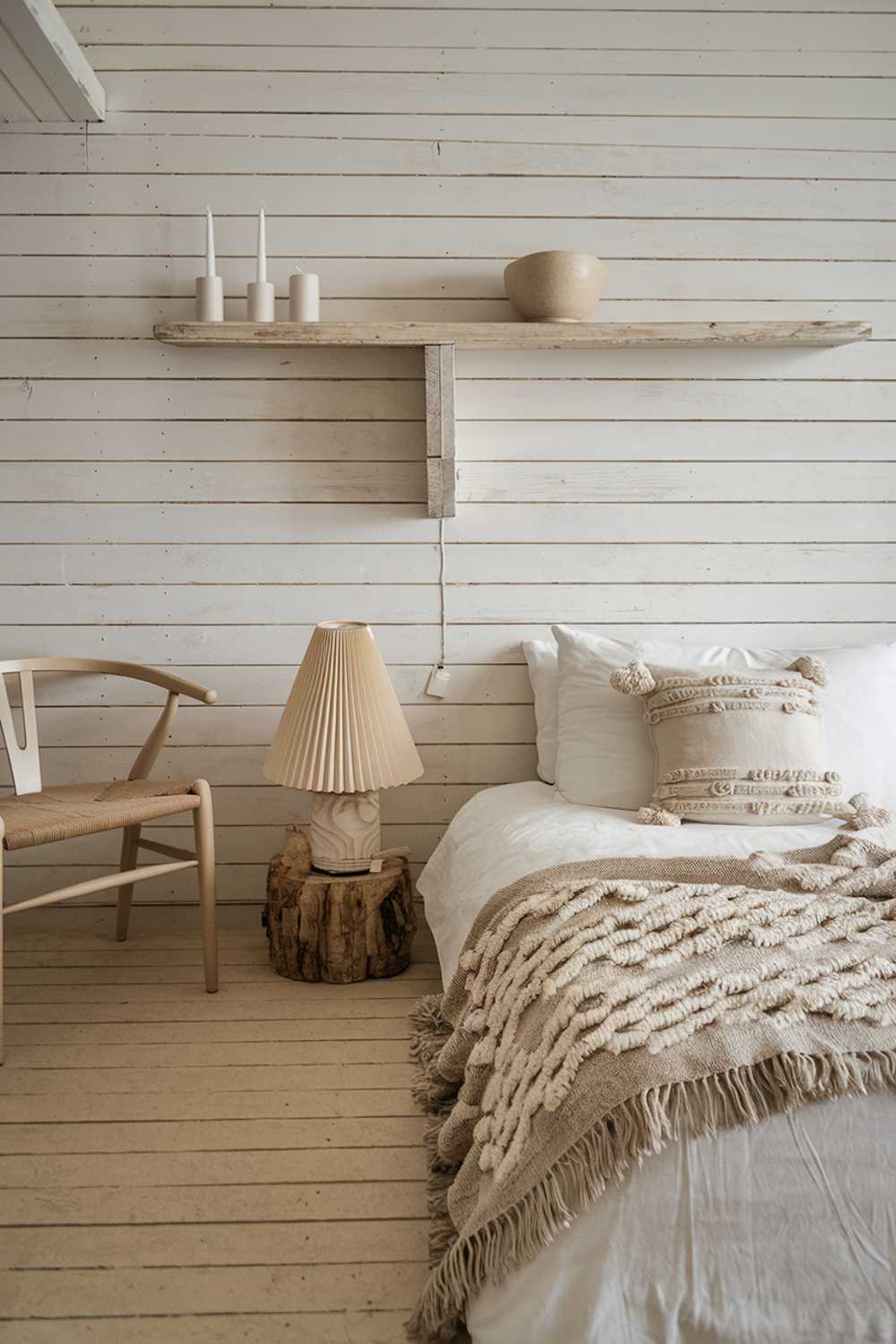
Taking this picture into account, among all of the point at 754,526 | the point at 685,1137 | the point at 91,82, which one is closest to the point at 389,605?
the point at 754,526

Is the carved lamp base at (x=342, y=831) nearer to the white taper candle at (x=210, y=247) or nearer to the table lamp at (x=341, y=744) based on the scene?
the table lamp at (x=341, y=744)

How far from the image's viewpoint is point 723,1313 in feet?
3.85

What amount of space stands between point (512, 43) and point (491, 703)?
1.70 metres

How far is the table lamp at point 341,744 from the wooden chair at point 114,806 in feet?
0.72

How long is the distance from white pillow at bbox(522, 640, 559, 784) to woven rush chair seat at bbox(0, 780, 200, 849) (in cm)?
88

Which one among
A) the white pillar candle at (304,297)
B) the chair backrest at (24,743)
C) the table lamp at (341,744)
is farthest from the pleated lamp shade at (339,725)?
the white pillar candle at (304,297)

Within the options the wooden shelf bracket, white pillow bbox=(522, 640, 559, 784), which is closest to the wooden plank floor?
white pillow bbox=(522, 640, 559, 784)

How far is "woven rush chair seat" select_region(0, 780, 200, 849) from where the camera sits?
2189 millimetres

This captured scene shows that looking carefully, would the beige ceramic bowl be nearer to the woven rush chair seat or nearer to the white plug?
the white plug

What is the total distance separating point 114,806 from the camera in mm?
2332

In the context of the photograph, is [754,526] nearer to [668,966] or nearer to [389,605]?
[389,605]

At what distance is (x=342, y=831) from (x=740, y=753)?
96 cm

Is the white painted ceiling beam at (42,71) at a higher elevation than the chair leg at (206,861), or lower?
higher

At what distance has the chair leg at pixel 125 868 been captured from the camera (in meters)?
2.77
